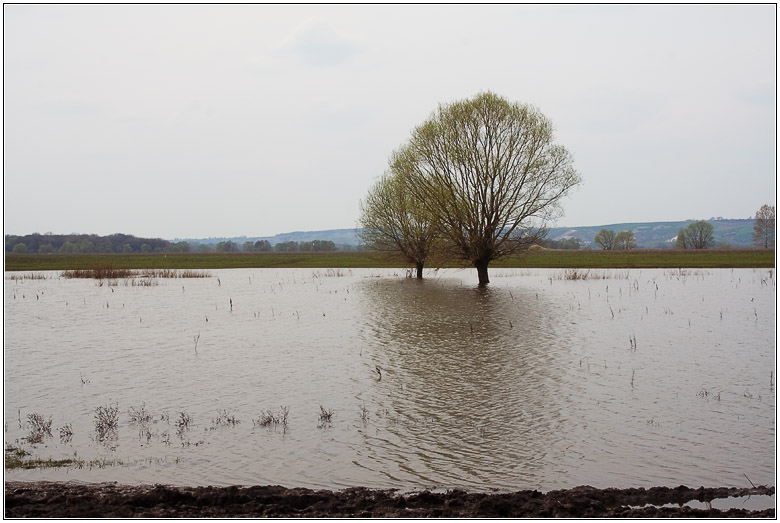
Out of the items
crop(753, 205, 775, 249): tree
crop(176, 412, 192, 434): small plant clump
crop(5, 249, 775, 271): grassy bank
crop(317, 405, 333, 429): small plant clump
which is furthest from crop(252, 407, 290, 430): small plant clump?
crop(753, 205, 775, 249): tree

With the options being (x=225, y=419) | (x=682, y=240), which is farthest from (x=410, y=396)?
(x=682, y=240)

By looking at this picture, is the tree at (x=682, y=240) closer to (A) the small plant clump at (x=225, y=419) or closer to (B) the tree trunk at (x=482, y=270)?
(B) the tree trunk at (x=482, y=270)

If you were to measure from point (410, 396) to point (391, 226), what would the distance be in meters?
43.1

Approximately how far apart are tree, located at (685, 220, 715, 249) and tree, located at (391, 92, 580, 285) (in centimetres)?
9285

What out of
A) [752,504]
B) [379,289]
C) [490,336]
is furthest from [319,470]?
[379,289]

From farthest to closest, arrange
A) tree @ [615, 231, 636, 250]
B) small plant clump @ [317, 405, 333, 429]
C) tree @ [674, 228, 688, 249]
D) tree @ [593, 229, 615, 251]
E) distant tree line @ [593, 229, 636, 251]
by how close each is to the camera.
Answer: tree @ [615, 231, 636, 250]
distant tree line @ [593, 229, 636, 251]
tree @ [593, 229, 615, 251]
tree @ [674, 228, 688, 249]
small plant clump @ [317, 405, 333, 429]

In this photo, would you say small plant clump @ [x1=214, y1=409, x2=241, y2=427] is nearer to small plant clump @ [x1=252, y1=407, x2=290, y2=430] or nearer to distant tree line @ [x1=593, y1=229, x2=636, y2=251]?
small plant clump @ [x1=252, y1=407, x2=290, y2=430]

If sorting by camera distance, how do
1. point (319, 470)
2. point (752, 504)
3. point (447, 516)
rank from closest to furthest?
1. point (447, 516)
2. point (752, 504)
3. point (319, 470)

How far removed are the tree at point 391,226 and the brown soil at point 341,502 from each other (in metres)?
44.9

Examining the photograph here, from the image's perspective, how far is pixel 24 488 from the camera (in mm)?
7387

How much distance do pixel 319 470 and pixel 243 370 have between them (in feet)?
24.2

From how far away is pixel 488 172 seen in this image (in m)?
40.6

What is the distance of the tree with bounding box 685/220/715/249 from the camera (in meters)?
122

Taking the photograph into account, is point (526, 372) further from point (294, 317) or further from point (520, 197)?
point (520, 197)
